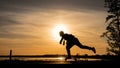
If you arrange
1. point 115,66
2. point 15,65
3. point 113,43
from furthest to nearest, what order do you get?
point 113,43
point 15,65
point 115,66

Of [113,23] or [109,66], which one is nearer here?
[109,66]

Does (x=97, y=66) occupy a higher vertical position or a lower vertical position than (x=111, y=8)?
lower

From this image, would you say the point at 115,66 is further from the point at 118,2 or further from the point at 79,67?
the point at 118,2

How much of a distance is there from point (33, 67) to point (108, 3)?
49723mm

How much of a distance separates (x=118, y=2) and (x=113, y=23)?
422 cm

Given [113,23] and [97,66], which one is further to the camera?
[113,23]

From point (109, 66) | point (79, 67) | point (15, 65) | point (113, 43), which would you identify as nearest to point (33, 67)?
point (15, 65)

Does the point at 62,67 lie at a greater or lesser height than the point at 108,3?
lesser

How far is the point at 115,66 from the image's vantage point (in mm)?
18312

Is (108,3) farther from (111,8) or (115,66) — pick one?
(115,66)

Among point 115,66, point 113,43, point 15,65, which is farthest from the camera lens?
point 113,43

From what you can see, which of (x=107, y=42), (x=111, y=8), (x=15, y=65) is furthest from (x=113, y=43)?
(x=15, y=65)

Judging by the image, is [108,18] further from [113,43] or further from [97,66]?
[97,66]

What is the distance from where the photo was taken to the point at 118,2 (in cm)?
6625
